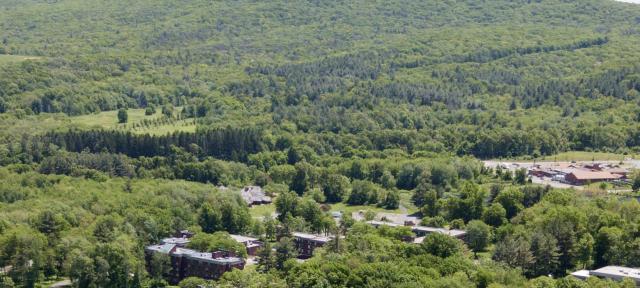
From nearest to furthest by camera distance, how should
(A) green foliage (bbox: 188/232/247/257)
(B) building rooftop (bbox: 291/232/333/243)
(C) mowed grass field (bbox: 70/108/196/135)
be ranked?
(A) green foliage (bbox: 188/232/247/257)
(B) building rooftop (bbox: 291/232/333/243)
(C) mowed grass field (bbox: 70/108/196/135)

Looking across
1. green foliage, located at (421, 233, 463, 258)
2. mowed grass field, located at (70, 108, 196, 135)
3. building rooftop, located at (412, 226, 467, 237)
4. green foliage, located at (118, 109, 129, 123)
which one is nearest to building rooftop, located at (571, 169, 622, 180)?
building rooftop, located at (412, 226, 467, 237)

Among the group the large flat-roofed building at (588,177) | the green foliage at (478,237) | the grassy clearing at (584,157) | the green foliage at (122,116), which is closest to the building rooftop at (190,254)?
the green foliage at (478,237)

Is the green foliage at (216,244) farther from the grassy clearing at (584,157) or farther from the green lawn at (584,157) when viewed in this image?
the green lawn at (584,157)

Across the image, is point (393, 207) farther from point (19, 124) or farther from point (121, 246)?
point (19, 124)

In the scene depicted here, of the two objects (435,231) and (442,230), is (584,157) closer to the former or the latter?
(442,230)

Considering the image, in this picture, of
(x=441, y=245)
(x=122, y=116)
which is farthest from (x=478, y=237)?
(x=122, y=116)

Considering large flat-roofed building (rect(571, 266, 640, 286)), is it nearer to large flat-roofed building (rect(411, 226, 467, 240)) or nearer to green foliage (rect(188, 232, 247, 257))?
large flat-roofed building (rect(411, 226, 467, 240))

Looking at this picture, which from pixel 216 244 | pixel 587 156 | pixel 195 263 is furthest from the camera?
pixel 587 156
